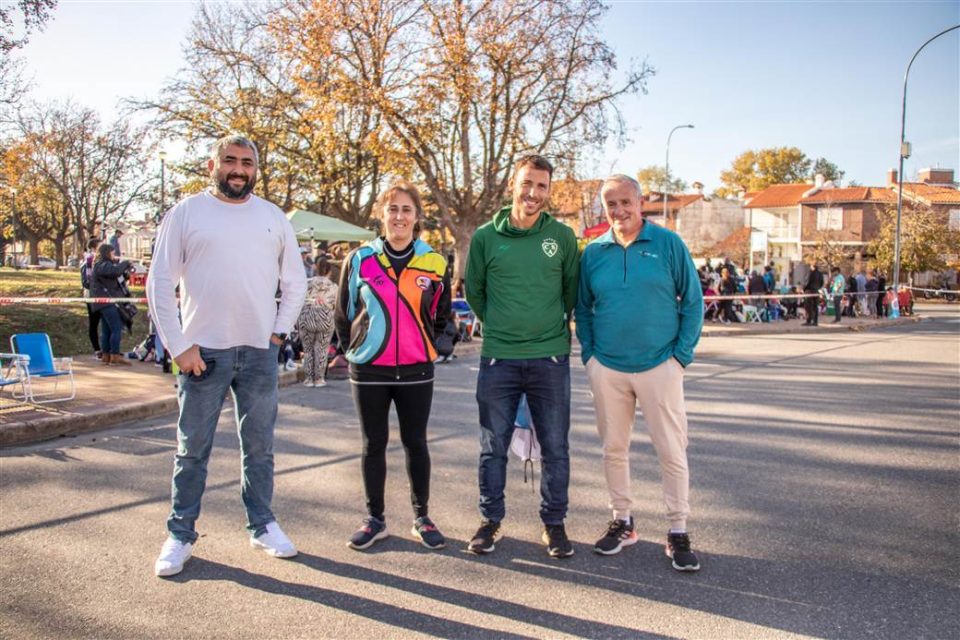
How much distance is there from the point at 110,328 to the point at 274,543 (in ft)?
29.2

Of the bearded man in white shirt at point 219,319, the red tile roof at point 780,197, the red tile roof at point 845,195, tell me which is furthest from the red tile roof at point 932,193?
the red tile roof at point 780,197

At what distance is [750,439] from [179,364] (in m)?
5.10

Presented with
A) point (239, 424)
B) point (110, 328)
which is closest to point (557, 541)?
point (239, 424)

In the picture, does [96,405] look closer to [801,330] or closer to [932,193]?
[801,330]

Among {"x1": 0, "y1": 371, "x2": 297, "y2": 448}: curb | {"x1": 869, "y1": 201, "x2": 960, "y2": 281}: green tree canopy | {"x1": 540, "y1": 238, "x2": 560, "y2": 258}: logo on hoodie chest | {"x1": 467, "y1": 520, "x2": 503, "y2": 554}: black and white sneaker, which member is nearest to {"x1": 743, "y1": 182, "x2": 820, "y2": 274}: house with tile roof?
{"x1": 869, "y1": 201, "x2": 960, "y2": 281}: green tree canopy

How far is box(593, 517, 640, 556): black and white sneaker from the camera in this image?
158 inches

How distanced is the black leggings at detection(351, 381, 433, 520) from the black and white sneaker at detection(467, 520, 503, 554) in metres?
0.35

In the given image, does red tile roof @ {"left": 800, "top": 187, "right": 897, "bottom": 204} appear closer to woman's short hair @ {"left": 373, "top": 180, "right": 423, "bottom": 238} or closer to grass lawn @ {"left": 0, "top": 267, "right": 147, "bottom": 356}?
grass lawn @ {"left": 0, "top": 267, "right": 147, "bottom": 356}

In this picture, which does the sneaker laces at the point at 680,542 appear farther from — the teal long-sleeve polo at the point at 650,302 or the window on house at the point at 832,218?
the window on house at the point at 832,218

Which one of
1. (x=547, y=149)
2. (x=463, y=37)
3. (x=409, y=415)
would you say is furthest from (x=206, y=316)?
(x=547, y=149)

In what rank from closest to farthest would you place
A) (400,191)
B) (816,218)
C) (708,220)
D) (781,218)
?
1. (400,191)
2. (816,218)
3. (781,218)
4. (708,220)

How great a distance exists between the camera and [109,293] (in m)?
11.3

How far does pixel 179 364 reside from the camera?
12.2ft

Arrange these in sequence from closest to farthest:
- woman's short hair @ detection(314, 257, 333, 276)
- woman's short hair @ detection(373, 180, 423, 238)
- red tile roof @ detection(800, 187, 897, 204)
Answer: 1. woman's short hair @ detection(373, 180, 423, 238)
2. woman's short hair @ detection(314, 257, 333, 276)
3. red tile roof @ detection(800, 187, 897, 204)
